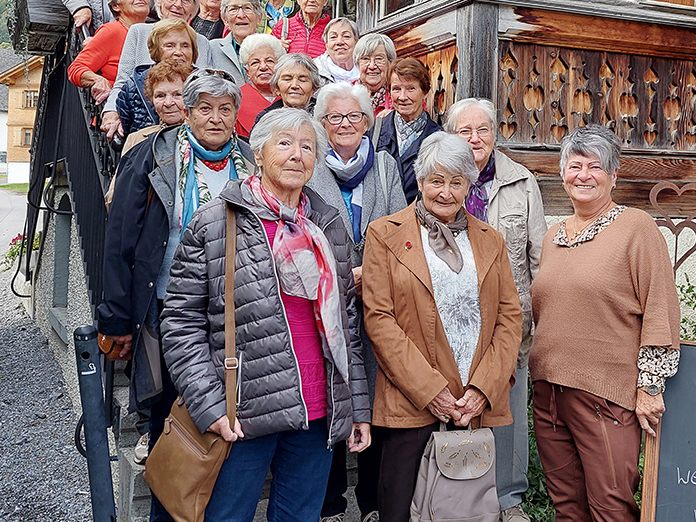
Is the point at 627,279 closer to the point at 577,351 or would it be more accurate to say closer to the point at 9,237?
the point at 577,351

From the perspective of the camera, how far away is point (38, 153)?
763 centimetres

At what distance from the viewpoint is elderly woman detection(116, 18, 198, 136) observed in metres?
3.59

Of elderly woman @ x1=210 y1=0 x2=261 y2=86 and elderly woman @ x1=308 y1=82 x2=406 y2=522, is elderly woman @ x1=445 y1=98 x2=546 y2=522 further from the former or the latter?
elderly woman @ x1=210 y1=0 x2=261 y2=86

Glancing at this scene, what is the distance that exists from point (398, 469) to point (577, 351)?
0.84 m

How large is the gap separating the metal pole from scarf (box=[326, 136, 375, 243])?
123 centimetres

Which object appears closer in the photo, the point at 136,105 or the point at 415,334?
the point at 415,334

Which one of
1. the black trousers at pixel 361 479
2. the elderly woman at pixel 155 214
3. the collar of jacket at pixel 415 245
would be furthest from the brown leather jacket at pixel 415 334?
the elderly woman at pixel 155 214

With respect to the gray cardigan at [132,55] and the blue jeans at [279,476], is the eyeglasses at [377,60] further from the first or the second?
the blue jeans at [279,476]

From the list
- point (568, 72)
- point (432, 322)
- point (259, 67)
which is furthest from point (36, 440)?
point (568, 72)

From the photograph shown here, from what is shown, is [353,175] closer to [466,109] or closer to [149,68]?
[466,109]

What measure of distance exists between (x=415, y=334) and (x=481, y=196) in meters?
0.83

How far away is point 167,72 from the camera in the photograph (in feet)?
10.8

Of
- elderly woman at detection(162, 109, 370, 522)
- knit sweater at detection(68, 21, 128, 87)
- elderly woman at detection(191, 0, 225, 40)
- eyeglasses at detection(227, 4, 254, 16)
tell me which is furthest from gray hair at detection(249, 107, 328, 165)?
elderly woman at detection(191, 0, 225, 40)

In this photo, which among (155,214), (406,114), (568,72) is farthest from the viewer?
(568,72)
